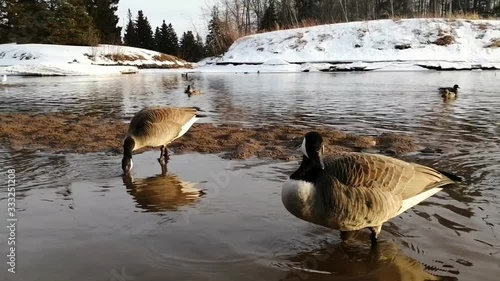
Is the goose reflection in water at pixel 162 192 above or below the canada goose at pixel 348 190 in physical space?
below

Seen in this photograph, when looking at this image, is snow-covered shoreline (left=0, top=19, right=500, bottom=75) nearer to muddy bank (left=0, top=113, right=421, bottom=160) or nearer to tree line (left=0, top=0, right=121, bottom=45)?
tree line (left=0, top=0, right=121, bottom=45)

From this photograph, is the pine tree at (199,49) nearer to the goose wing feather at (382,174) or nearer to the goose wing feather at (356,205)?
the goose wing feather at (382,174)

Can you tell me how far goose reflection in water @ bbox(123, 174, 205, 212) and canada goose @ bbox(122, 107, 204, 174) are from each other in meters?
0.44

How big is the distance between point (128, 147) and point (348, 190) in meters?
3.91

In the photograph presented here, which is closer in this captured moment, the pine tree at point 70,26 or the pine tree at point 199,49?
the pine tree at point 70,26

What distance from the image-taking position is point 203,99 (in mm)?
15992

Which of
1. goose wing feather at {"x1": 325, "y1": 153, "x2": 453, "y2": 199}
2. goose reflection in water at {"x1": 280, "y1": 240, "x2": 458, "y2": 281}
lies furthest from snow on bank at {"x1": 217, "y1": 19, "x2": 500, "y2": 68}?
goose reflection in water at {"x1": 280, "y1": 240, "x2": 458, "y2": 281}

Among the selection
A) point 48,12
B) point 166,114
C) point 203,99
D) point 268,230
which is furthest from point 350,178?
point 48,12

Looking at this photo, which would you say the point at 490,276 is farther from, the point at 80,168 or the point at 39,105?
the point at 39,105

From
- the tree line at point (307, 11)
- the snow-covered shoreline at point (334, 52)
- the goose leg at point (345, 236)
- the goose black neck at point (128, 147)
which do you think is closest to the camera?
the goose leg at point (345, 236)

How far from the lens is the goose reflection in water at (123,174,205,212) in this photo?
5046 mm

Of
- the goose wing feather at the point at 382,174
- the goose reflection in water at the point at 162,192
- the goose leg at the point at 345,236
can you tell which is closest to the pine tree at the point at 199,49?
the goose reflection in water at the point at 162,192

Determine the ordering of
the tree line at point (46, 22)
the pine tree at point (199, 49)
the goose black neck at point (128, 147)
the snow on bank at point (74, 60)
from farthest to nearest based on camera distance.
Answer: the pine tree at point (199, 49) → the tree line at point (46, 22) → the snow on bank at point (74, 60) → the goose black neck at point (128, 147)

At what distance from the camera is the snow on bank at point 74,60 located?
32.4 metres
